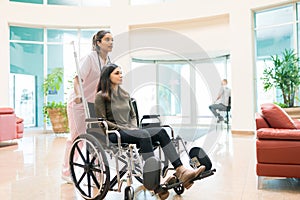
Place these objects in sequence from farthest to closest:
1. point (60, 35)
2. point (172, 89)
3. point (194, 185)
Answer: point (172, 89) → point (60, 35) → point (194, 185)

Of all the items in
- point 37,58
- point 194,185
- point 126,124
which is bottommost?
point 194,185

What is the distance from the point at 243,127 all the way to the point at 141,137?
16.3 feet

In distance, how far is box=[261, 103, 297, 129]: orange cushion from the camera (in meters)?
2.62

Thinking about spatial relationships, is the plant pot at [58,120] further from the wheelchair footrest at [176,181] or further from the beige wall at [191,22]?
the wheelchair footrest at [176,181]

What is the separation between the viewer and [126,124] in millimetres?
2242

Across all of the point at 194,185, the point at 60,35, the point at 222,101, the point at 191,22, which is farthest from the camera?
the point at 60,35

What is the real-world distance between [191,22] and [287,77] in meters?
2.97

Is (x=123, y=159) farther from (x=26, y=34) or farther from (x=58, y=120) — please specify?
(x=26, y=34)

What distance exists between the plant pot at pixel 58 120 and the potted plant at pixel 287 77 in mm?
4630

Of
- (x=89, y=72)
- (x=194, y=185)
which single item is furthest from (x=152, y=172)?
(x=89, y=72)

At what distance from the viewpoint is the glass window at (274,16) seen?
624 centimetres

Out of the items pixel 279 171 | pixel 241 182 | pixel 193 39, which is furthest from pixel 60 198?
pixel 193 39

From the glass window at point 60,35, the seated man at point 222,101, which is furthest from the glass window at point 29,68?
the seated man at point 222,101

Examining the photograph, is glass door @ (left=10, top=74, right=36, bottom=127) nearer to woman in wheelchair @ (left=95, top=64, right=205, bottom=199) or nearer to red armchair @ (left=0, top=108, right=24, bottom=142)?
red armchair @ (left=0, top=108, right=24, bottom=142)
